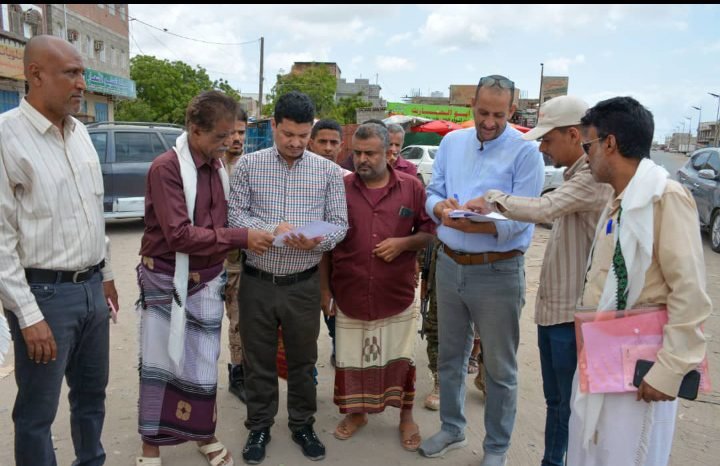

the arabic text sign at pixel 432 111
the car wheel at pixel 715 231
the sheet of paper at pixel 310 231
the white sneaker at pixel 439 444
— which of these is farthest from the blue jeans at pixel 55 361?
the arabic text sign at pixel 432 111

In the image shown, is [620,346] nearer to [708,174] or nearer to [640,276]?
[640,276]

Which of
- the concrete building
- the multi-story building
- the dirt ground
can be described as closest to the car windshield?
the multi-story building

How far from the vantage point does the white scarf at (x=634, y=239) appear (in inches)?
70.5

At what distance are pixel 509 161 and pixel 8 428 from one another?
3380 millimetres

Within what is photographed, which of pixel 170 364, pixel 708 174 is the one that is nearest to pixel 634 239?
pixel 170 364

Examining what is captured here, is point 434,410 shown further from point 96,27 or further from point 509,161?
point 96,27

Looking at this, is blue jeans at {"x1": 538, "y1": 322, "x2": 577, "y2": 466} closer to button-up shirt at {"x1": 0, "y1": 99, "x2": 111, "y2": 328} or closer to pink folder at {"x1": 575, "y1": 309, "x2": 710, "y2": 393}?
pink folder at {"x1": 575, "y1": 309, "x2": 710, "y2": 393}

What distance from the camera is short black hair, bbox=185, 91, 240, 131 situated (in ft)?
8.55

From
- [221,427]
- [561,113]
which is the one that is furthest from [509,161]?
[221,427]

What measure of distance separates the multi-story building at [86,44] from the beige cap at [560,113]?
1460cm

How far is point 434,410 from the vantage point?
3662 millimetres

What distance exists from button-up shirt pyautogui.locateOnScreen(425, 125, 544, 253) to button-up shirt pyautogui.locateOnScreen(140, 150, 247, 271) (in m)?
1.19

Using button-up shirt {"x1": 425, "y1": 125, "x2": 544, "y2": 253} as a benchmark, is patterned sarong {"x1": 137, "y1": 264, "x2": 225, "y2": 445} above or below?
below

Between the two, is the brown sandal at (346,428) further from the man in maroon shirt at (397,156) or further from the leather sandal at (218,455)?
the man in maroon shirt at (397,156)
